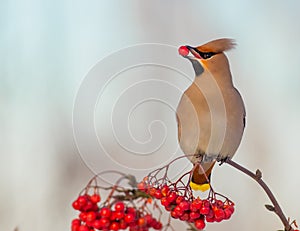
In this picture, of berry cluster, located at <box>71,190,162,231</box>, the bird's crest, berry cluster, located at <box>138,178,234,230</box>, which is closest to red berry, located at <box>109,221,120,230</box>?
berry cluster, located at <box>71,190,162,231</box>

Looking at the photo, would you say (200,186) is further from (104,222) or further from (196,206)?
(104,222)

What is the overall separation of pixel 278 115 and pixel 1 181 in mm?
760

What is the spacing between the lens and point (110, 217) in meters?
0.54

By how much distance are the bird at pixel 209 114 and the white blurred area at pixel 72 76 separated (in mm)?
305

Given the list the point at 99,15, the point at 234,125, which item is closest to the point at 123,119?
the point at 99,15

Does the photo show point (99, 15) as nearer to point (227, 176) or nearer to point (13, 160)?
point (13, 160)

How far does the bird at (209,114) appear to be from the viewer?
89 cm

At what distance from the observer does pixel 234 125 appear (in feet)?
2.93

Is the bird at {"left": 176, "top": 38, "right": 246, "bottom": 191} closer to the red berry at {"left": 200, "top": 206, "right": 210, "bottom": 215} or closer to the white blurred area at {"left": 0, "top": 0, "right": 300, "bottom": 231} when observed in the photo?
the red berry at {"left": 200, "top": 206, "right": 210, "bottom": 215}

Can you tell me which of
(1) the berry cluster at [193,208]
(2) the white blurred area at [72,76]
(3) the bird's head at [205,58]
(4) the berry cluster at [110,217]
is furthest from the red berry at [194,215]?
(2) the white blurred area at [72,76]

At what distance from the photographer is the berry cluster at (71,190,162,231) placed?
0.54 metres

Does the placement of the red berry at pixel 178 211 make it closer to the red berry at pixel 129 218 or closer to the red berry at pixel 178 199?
the red berry at pixel 178 199

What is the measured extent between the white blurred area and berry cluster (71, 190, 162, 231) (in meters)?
0.66

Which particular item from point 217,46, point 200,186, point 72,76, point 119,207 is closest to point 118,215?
point 119,207
